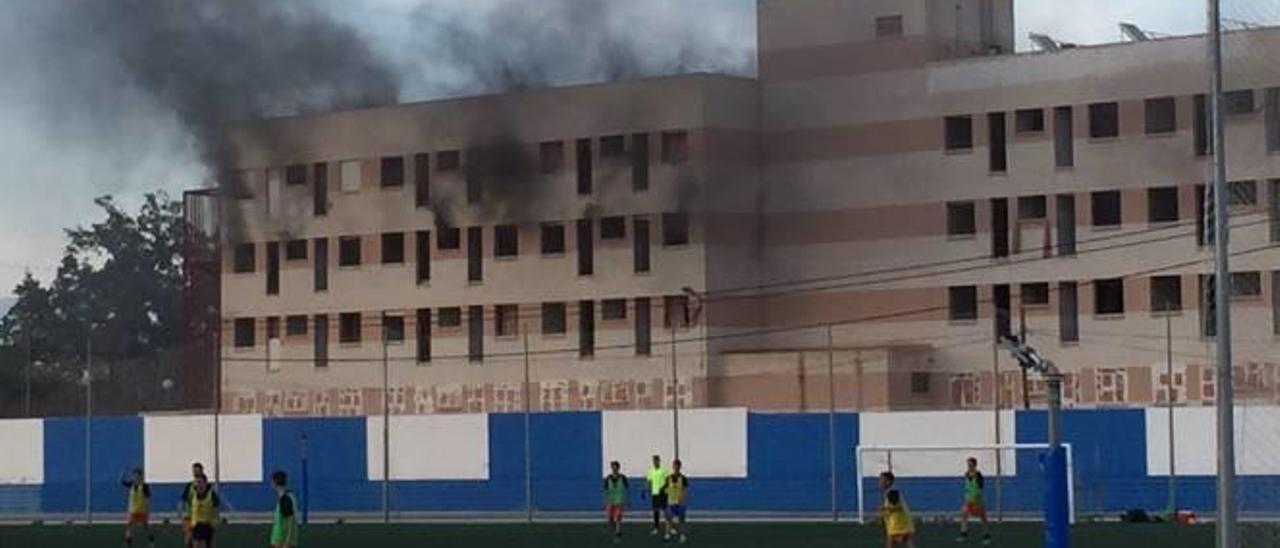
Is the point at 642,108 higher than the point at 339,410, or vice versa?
the point at 642,108

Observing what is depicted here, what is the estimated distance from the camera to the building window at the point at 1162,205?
8744 centimetres

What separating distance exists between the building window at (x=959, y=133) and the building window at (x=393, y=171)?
69.6 ft

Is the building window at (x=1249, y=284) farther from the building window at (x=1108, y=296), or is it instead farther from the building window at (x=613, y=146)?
the building window at (x=613, y=146)

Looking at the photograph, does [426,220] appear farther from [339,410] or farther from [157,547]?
[157,547]

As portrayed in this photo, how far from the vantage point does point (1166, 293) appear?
88625 millimetres

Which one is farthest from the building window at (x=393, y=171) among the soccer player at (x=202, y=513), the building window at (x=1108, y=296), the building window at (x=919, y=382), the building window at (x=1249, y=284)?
the soccer player at (x=202, y=513)

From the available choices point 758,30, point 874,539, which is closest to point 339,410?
point 758,30

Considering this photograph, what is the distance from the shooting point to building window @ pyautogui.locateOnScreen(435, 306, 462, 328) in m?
99.8

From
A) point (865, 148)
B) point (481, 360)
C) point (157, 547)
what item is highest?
point (865, 148)

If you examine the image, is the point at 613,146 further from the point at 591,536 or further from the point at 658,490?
the point at 658,490

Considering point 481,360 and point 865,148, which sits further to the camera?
point 481,360

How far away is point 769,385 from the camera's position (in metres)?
91.0

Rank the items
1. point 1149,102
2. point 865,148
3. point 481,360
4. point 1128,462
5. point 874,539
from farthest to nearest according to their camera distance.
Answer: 1. point 481,360
2. point 865,148
3. point 1149,102
4. point 1128,462
5. point 874,539

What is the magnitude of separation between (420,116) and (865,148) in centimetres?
1702
